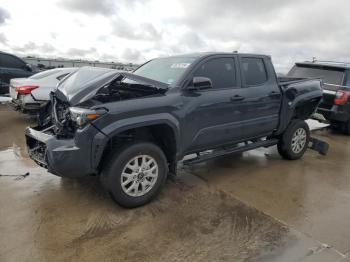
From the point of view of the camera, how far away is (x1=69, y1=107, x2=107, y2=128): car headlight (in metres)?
3.09

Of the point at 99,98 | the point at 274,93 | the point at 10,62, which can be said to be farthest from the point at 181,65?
the point at 10,62

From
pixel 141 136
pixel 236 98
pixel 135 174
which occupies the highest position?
pixel 236 98

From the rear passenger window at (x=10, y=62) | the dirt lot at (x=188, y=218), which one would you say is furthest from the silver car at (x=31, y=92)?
the rear passenger window at (x=10, y=62)

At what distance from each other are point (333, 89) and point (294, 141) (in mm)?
Answer: 3019

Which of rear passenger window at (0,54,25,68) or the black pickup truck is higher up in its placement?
rear passenger window at (0,54,25,68)

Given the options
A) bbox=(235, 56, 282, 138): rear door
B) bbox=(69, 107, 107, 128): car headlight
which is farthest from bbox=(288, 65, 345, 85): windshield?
bbox=(69, 107, 107, 128): car headlight

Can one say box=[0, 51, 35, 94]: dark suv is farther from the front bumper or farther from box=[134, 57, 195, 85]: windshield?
the front bumper

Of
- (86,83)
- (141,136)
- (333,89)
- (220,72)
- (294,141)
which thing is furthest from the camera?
(333,89)

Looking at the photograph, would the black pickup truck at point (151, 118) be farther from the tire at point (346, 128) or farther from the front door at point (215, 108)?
the tire at point (346, 128)

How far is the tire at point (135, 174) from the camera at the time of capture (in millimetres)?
3266

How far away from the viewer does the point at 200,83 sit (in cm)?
376

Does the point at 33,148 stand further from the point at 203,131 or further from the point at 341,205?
the point at 341,205

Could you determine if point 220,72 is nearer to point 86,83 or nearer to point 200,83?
point 200,83

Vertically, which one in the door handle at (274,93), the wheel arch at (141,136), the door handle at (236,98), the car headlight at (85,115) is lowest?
the wheel arch at (141,136)
